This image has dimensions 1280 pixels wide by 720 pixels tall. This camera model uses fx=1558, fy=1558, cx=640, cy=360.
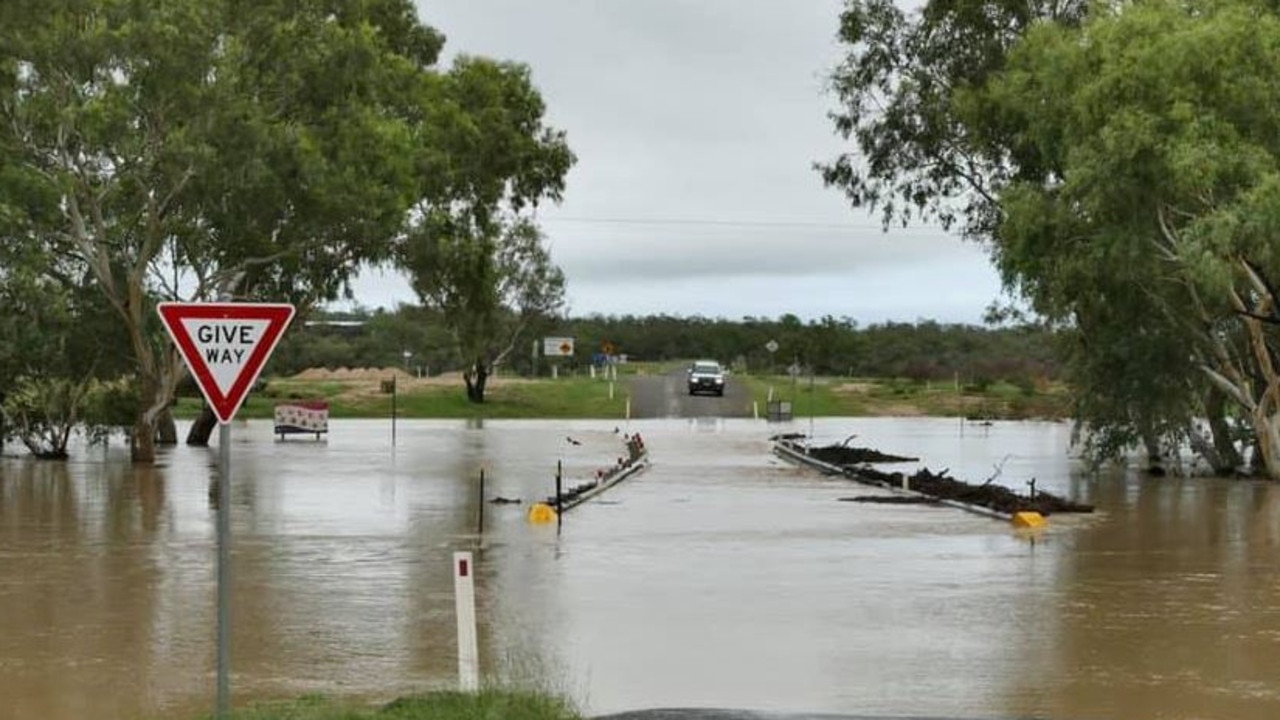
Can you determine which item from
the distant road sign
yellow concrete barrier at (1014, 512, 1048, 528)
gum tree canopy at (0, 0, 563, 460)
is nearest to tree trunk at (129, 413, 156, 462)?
gum tree canopy at (0, 0, 563, 460)

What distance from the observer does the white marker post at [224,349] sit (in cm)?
795

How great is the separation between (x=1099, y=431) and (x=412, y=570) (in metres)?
22.7

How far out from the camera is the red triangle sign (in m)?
7.96

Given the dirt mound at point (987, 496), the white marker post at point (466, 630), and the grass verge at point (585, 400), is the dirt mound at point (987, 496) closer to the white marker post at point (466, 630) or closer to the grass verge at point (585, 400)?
the white marker post at point (466, 630)

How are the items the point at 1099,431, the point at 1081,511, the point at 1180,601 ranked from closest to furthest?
1. the point at 1180,601
2. the point at 1081,511
3. the point at 1099,431

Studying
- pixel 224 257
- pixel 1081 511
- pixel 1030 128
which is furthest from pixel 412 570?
pixel 224 257

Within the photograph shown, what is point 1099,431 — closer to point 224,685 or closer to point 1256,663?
point 1256,663

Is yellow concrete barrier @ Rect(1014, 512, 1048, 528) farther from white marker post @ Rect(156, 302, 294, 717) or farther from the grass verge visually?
the grass verge

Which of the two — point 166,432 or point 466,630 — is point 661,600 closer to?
point 466,630

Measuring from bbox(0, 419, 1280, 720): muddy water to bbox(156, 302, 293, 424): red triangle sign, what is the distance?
232cm

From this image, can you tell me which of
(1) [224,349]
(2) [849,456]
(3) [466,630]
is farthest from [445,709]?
(2) [849,456]

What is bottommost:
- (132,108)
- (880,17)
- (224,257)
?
(224,257)

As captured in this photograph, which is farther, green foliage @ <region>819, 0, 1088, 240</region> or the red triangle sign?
green foliage @ <region>819, 0, 1088, 240</region>

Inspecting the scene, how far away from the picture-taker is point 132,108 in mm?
30641
